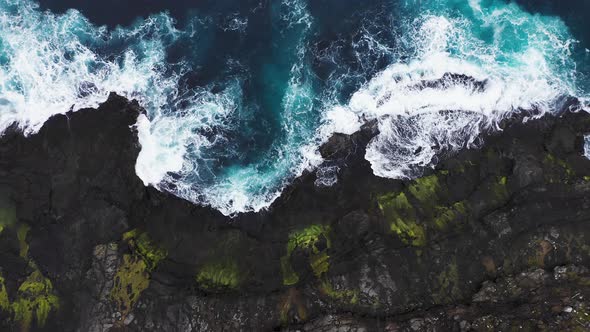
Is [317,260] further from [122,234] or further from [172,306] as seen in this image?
[122,234]

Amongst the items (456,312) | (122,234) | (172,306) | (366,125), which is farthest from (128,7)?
(456,312)

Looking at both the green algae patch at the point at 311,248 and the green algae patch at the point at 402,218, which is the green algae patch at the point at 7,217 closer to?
the green algae patch at the point at 311,248

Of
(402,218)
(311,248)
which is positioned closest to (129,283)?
(311,248)

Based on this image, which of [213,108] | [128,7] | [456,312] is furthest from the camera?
[128,7]

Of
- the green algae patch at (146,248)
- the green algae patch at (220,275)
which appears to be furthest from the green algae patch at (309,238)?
Answer: the green algae patch at (146,248)

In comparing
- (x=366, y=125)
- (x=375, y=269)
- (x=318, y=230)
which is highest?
(x=366, y=125)

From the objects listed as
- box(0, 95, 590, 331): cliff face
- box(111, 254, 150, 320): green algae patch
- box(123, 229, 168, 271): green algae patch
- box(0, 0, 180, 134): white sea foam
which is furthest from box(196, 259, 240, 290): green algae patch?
box(0, 0, 180, 134): white sea foam

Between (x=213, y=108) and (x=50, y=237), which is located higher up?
(x=213, y=108)

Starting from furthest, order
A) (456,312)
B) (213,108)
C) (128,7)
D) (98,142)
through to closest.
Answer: (128,7) → (213,108) → (98,142) → (456,312)

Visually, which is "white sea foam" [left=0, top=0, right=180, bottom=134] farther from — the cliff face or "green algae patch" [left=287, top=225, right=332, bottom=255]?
"green algae patch" [left=287, top=225, right=332, bottom=255]
